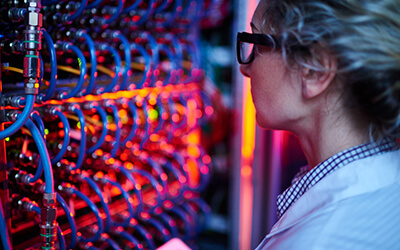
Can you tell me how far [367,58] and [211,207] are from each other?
1466mm

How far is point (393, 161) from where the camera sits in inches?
40.3

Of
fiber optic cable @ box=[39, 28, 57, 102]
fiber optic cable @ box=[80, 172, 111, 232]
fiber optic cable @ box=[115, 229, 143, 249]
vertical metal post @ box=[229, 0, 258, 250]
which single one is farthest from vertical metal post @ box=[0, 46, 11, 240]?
vertical metal post @ box=[229, 0, 258, 250]

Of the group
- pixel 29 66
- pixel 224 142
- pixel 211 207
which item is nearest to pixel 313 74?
pixel 29 66

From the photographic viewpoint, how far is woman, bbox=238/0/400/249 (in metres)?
0.88

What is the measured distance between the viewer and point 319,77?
97cm

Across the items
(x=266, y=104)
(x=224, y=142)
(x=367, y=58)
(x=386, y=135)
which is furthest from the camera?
(x=224, y=142)

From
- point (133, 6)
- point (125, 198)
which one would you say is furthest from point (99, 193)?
point (133, 6)

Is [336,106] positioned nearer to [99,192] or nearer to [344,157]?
[344,157]

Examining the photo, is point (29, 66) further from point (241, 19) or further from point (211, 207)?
point (211, 207)

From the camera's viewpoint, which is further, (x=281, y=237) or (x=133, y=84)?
(x=133, y=84)

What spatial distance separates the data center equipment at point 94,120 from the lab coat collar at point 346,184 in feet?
1.98

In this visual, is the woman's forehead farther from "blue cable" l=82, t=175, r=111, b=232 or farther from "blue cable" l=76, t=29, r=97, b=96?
"blue cable" l=82, t=175, r=111, b=232

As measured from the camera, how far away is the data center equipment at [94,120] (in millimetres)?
1057

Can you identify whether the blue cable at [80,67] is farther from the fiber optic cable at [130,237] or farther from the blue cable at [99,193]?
the fiber optic cable at [130,237]
